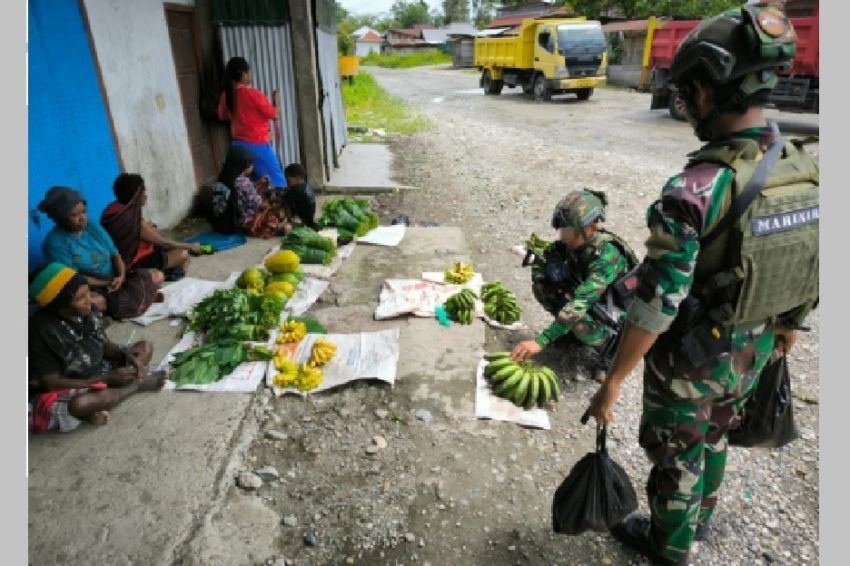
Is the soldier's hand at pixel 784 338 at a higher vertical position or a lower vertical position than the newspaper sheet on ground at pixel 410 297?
higher

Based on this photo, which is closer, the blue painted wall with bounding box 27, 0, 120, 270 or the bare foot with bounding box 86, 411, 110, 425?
the bare foot with bounding box 86, 411, 110, 425

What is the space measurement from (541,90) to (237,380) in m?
18.4

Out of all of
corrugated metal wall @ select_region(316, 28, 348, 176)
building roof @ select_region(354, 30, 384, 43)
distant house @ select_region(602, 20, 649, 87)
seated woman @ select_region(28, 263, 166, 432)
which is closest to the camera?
seated woman @ select_region(28, 263, 166, 432)

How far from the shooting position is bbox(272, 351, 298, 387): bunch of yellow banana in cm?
361

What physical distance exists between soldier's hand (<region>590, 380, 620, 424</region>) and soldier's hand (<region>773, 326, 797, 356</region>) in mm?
796

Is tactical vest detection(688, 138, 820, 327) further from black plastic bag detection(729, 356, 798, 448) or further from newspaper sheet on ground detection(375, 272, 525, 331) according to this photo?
newspaper sheet on ground detection(375, 272, 525, 331)

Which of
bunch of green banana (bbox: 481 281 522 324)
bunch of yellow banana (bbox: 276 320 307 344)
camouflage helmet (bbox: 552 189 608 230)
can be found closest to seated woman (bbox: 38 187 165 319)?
bunch of yellow banana (bbox: 276 320 307 344)

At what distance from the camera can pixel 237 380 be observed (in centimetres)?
358

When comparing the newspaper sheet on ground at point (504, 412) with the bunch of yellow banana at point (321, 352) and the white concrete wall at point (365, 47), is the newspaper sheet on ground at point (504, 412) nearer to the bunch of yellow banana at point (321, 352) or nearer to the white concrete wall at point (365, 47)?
the bunch of yellow banana at point (321, 352)

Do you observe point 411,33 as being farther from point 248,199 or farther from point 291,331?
point 291,331

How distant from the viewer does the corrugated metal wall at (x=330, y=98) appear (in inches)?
342

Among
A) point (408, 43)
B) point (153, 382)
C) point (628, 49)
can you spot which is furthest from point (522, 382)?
point (408, 43)

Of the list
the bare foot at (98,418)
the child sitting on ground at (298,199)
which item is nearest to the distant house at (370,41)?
the child sitting on ground at (298,199)

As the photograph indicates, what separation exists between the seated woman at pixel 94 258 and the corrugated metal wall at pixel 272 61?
3.86 meters
